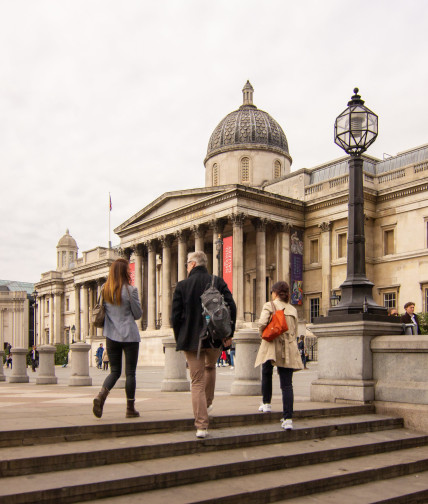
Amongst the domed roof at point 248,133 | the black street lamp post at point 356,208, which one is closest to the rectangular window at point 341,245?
the domed roof at point 248,133

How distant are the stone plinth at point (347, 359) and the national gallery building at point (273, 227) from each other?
24.6 meters

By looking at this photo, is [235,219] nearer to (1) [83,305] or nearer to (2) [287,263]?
(2) [287,263]

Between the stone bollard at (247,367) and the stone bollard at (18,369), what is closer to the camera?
the stone bollard at (247,367)

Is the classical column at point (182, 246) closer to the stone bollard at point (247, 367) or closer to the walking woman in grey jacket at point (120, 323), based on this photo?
the stone bollard at point (247, 367)

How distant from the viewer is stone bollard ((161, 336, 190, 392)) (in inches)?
556

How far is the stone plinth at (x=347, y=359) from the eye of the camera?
959cm

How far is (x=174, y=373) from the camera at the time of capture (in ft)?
46.7

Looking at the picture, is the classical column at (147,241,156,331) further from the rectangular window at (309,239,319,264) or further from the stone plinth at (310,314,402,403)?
the stone plinth at (310,314,402,403)

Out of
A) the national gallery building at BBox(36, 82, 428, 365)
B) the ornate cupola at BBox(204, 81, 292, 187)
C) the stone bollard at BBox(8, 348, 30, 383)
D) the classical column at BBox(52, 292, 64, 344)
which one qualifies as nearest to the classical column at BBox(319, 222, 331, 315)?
the national gallery building at BBox(36, 82, 428, 365)

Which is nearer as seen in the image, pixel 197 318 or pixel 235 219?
pixel 197 318

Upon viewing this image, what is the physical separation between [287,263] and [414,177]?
34.9 feet

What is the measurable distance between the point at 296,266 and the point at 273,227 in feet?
11.0

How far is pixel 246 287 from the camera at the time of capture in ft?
153

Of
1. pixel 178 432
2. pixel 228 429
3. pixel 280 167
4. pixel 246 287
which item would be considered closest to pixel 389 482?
pixel 228 429
